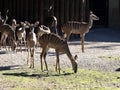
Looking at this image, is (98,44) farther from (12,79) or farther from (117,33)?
(12,79)

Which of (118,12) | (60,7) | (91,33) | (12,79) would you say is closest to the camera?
(12,79)

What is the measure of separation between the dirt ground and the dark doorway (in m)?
3.81

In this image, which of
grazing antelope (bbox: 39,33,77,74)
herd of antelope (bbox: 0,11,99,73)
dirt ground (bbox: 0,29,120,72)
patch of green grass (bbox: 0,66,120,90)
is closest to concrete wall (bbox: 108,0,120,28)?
dirt ground (bbox: 0,29,120,72)

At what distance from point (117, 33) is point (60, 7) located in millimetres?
3808

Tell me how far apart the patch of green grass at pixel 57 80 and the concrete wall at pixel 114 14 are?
1273cm

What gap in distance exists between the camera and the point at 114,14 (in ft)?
83.3

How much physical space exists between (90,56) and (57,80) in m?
4.72

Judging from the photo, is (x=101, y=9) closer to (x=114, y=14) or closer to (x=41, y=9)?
(x=114, y=14)

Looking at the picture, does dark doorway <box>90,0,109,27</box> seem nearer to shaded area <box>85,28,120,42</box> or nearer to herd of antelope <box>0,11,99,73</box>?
shaded area <box>85,28,120,42</box>

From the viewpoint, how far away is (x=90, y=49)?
18.2 m

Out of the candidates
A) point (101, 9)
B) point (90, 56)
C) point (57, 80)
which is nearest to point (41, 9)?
point (101, 9)

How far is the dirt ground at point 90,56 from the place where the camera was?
550 inches

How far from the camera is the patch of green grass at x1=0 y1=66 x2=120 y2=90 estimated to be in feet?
34.9

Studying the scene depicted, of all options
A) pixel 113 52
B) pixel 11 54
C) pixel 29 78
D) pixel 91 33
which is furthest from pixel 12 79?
pixel 91 33
